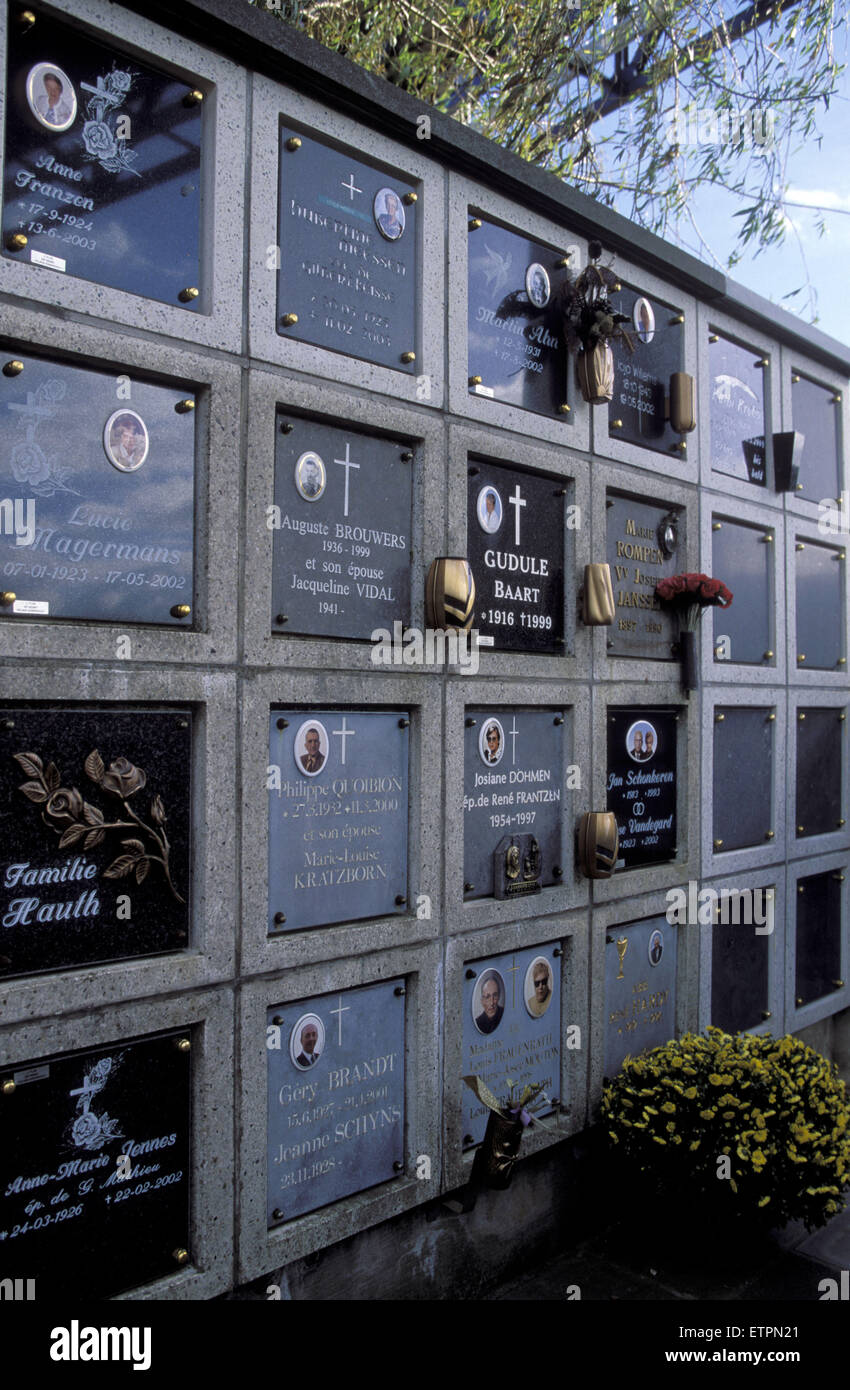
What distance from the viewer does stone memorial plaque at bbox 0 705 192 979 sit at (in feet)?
9.11

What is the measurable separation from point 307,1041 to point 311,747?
99 centimetres

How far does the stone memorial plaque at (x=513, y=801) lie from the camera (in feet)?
13.6


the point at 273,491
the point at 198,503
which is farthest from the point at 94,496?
the point at 273,491

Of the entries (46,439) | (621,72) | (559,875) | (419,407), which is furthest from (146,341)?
(621,72)

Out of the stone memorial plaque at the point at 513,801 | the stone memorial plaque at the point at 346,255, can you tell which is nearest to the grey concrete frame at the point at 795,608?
the stone memorial plaque at the point at 513,801

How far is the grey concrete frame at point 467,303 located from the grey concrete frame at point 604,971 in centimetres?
214

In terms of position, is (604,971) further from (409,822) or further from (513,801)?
(409,822)

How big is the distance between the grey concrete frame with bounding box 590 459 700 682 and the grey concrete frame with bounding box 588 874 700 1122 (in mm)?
1062

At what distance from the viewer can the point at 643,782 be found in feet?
16.4

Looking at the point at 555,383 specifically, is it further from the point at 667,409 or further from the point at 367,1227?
the point at 367,1227

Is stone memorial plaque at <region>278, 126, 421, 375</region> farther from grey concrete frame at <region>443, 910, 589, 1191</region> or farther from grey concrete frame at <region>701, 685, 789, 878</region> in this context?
grey concrete frame at <region>701, 685, 789, 878</region>

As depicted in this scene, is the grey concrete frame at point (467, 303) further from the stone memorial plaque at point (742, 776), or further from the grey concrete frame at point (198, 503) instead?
the stone memorial plaque at point (742, 776)

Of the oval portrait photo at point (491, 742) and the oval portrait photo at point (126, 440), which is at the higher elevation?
the oval portrait photo at point (126, 440)

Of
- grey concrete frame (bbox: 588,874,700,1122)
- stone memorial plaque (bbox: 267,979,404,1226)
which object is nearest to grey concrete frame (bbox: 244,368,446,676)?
stone memorial plaque (bbox: 267,979,404,1226)
